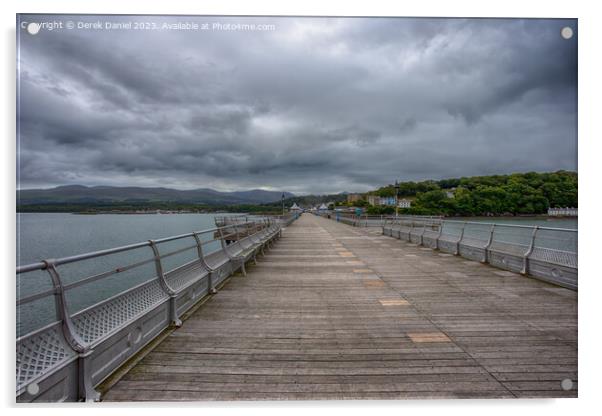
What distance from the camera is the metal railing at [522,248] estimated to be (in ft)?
21.6

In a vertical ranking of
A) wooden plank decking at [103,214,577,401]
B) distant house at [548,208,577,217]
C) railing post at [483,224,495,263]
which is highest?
distant house at [548,208,577,217]

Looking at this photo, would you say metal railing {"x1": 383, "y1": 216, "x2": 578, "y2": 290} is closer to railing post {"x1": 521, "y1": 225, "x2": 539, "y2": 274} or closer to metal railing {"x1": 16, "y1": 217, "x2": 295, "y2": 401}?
railing post {"x1": 521, "y1": 225, "x2": 539, "y2": 274}

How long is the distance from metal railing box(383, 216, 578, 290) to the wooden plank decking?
0.55 m

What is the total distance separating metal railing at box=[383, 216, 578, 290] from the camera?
6574 mm

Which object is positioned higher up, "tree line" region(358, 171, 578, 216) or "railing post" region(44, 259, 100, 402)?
"tree line" region(358, 171, 578, 216)

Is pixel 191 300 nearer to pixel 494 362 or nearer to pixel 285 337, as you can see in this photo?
pixel 285 337

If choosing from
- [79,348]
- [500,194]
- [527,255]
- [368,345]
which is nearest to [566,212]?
[368,345]

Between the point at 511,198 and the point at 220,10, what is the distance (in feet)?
58.5

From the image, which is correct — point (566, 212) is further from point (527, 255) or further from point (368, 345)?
point (527, 255)

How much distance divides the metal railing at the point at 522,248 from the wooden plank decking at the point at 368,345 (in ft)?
1.81

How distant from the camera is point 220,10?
3287mm

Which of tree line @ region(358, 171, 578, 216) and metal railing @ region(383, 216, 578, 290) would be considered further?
metal railing @ region(383, 216, 578, 290)

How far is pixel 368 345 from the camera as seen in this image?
3.84 m

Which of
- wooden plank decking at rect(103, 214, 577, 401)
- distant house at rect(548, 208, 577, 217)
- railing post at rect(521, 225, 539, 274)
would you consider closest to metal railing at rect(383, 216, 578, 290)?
railing post at rect(521, 225, 539, 274)
